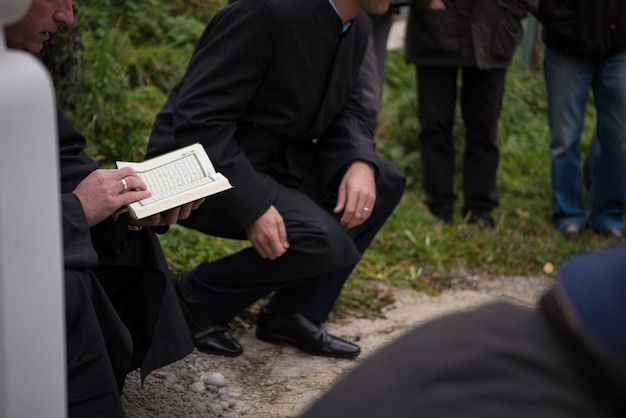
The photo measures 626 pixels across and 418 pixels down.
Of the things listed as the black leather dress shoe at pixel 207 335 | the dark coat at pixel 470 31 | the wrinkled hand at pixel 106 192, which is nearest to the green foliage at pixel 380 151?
the black leather dress shoe at pixel 207 335

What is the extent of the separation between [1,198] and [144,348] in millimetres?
1490

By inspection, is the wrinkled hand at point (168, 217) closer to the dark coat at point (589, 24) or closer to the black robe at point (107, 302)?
the black robe at point (107, 302)

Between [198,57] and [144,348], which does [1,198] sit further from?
[198,57]

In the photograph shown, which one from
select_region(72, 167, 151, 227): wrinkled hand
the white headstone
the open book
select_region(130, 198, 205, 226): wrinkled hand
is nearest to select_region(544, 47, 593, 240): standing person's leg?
the open book

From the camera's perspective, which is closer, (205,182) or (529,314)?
(529,314)

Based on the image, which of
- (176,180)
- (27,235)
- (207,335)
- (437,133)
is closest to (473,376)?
(27,235)

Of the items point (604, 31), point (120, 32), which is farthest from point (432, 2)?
point (120, 32)

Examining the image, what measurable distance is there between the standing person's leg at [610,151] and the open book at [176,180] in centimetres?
314

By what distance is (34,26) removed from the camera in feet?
9.23

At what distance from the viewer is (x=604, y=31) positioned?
217 inches

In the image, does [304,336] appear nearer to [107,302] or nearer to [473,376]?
[107,302]

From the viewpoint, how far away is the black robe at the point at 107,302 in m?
2.59

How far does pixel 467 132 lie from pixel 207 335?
261 centimetres

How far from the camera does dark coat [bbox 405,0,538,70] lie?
5629mm
